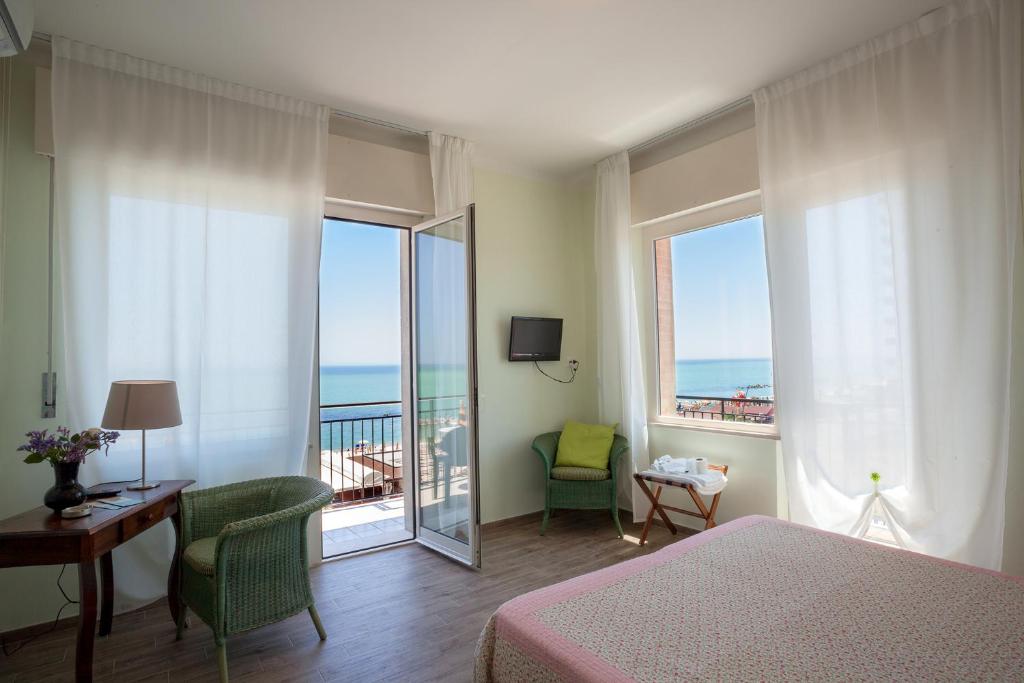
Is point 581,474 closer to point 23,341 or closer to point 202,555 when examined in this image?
point 202,555

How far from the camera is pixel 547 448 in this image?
4547 mm

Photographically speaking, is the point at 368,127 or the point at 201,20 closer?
the point at 201,20

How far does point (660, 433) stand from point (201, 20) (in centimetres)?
421

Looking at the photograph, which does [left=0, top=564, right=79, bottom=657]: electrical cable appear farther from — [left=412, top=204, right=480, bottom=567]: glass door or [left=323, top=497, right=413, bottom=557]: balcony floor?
[left=412, top=204, right=480, bottom=567]: glass door

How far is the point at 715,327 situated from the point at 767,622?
293 centimetres

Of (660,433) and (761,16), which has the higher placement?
(761,16)

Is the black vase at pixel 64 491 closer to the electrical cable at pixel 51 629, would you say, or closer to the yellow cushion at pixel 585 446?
the electrical cable at pixel 51 629

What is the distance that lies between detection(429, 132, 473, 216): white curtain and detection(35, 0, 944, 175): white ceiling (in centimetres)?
27

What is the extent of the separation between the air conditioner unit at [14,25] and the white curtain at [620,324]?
3811mm

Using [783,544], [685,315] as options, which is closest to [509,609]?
[783,544]

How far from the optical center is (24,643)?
8.81 feet

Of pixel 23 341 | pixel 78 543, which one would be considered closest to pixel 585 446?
pixel 78 543

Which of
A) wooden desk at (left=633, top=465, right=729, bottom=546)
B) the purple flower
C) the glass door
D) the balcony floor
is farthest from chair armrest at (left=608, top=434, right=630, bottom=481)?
the purple flower

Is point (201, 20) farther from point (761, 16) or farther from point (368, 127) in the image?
point (761, 16)
